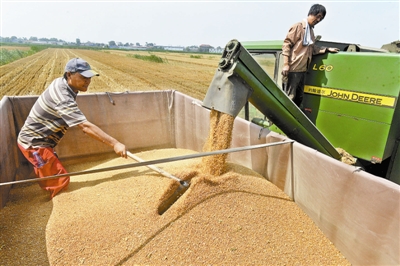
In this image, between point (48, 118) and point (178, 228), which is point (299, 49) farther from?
point (48, 118)

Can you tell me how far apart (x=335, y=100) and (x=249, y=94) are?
121 centimetres

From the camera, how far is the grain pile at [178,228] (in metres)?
1.89

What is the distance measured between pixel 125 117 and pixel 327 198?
→ 328cm

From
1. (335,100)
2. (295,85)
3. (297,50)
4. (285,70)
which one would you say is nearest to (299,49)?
(297,50)

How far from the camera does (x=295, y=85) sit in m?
3.15

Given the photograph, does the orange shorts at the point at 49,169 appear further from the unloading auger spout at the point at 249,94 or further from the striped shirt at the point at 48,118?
the unloading auger spout at the point at 249,94

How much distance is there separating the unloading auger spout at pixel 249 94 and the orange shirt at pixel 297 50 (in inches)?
30.8

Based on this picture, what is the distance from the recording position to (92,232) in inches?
82.0

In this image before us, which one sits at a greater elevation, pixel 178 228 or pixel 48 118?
pixel 48 118

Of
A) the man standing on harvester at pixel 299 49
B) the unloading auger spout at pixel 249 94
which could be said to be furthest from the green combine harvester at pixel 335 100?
the man standing on harvester at pixel 299 49

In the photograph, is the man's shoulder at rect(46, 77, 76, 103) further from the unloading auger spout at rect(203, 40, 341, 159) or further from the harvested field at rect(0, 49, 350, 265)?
the unloading auger spout at rect(203, 40, 341, 159)

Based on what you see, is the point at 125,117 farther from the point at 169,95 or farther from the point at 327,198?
the point at 327,198

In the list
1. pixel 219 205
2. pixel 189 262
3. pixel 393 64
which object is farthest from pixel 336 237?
pixel 393 64

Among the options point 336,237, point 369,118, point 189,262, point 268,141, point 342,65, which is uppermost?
point 342,65
